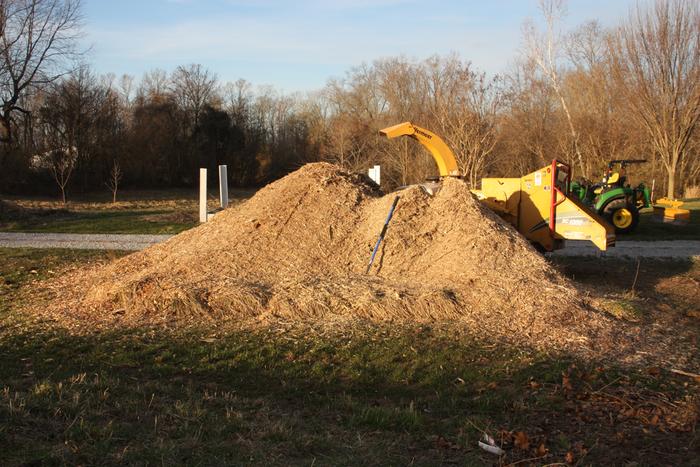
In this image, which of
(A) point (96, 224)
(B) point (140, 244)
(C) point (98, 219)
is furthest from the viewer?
(C) point (98, 219)

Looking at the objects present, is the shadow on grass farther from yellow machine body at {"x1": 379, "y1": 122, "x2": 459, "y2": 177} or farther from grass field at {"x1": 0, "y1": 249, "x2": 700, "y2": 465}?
yellow machine body at {"x1": 379, "y1": 122, "x2": 459, "y2": 177}

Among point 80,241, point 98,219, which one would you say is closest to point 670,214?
point 80,241

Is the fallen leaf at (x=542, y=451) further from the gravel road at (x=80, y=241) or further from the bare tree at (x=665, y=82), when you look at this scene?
the bare tree at (x=665, y=82)

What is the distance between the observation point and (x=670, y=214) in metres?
18.2

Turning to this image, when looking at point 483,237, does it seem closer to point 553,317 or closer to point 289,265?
point 553,317

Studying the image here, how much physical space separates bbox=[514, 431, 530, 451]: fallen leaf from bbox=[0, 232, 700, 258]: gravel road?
9.81 m

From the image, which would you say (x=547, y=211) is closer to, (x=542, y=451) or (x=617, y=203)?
(x=542, y=451)

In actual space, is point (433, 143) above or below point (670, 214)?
above

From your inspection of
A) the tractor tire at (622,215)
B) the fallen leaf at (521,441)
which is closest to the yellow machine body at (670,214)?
the tractor tire at (622,215)

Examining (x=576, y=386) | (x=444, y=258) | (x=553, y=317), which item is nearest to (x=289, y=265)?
(x=444, y=258)

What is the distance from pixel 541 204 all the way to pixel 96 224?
13242 millimetres

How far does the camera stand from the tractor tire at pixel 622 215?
16.7 metres

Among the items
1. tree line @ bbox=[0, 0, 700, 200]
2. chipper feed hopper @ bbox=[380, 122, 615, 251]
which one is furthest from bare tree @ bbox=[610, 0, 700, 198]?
chipper feed hopper @ bbox=[380, 122, 615, 251]

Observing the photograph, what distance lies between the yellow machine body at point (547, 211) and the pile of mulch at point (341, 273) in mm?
1387
